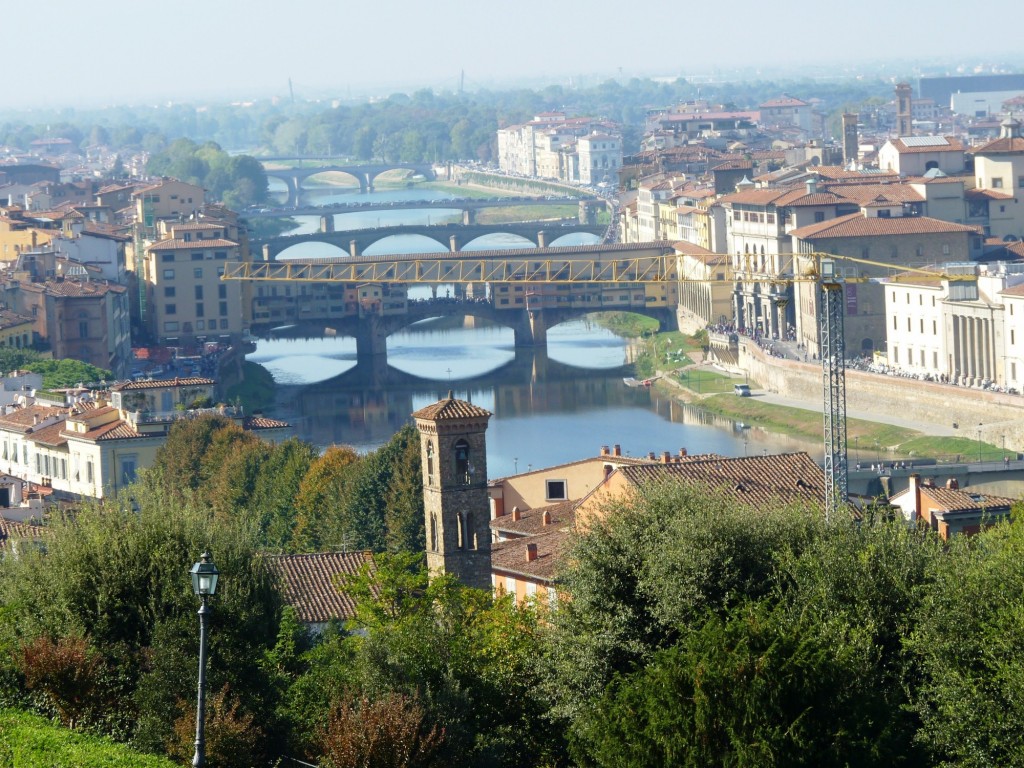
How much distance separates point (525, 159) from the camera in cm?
12912

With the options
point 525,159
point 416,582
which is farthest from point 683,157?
point 416,582

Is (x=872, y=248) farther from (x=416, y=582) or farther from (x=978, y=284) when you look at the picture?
(x=416, y=582)

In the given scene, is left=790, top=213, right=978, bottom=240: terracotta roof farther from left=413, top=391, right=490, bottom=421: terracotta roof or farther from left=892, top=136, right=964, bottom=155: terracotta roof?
left=413, top=391, right=490, bottom=421: terracotta roof

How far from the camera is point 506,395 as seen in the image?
4888 cm

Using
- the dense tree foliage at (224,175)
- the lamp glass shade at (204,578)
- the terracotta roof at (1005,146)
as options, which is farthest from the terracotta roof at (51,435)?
the dense tree foliage at (224,175)

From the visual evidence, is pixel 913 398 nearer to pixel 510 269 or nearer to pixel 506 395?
pixel 506 395

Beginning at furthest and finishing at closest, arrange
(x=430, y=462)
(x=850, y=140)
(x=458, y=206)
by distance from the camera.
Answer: (x=458, y=206)
(x=850, y=140)
(x=430, y=462)

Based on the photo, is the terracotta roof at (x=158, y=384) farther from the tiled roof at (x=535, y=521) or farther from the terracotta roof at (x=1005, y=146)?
the terracotta roof at (x=1005, y=146)

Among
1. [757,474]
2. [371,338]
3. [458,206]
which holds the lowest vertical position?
[371,338]

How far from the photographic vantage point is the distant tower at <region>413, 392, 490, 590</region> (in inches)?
738

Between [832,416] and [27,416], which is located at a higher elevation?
[832,416]

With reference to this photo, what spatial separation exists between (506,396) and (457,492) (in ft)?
97.7

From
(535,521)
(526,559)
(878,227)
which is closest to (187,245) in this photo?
(878,227)

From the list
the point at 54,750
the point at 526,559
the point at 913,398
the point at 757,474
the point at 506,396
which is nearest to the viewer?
the point at 54,750
